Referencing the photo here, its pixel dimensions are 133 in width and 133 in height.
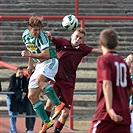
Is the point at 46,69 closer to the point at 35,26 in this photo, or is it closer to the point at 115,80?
the point at 35,26

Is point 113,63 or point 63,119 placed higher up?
point 113,63

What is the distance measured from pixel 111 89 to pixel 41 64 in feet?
8.80

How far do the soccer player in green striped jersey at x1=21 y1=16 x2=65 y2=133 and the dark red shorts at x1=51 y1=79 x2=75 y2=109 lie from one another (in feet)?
1.62

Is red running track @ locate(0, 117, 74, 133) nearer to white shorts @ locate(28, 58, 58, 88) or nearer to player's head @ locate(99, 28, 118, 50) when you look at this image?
white shorts @ locate(28, 58, 58, 88)

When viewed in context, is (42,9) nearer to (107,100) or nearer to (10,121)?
(10,121)

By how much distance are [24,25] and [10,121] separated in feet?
17.6

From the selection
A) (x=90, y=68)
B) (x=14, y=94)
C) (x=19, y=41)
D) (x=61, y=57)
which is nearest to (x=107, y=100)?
(x=61, y=57)

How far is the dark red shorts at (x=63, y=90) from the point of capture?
10.3 meters

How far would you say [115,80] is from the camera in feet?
23.9

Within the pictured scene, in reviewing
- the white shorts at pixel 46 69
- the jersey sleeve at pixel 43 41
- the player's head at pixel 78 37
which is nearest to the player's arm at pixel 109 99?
the jersey sleeve at pixel 43 41

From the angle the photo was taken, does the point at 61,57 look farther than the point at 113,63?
Yes

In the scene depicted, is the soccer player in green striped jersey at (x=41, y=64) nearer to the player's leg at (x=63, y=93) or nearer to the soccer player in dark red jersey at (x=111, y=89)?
the player's leg at (x=63, y=93)

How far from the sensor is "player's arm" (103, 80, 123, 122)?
705 cm

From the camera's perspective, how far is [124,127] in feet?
24.2
